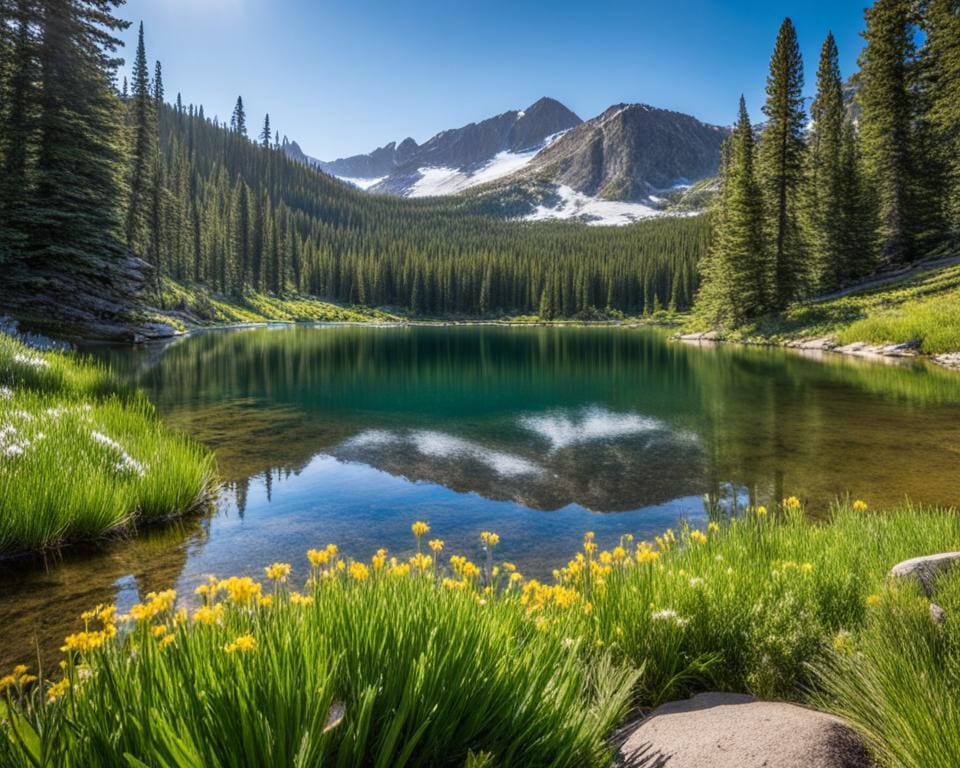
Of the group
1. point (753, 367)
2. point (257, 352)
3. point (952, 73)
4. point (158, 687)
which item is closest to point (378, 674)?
point (158, 687)

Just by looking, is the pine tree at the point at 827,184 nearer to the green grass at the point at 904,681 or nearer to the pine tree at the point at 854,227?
the pine tree at the point at 854,227

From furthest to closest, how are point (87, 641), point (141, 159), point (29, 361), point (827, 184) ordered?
point (141, 159)
point (827, 184)
point (29, 361)
point (87, 641)

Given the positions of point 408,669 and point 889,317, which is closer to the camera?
point 408,669

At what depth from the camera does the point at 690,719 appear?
9.27 ft

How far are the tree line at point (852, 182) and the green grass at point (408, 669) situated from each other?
48.7m

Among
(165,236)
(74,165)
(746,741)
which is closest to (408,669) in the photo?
(746,741)

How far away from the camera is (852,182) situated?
1805 inches

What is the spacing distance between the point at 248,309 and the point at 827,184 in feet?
273

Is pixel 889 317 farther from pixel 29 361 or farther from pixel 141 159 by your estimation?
pixel 141 159

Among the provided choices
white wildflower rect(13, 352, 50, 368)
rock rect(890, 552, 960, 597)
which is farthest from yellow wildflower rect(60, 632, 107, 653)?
white wildflower rect(13, 352, 50, 368)

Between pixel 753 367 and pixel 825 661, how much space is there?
2790 cm

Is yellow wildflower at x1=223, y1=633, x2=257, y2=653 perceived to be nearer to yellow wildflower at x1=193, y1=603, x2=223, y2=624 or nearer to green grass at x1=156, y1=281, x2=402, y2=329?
yellow wildflower at x1=193, y1=603, x2=223, y2=624

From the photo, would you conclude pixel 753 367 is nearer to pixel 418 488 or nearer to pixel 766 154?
pixel 418 488

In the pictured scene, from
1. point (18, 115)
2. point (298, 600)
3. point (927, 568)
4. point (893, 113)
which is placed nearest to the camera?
point (298, 600)
